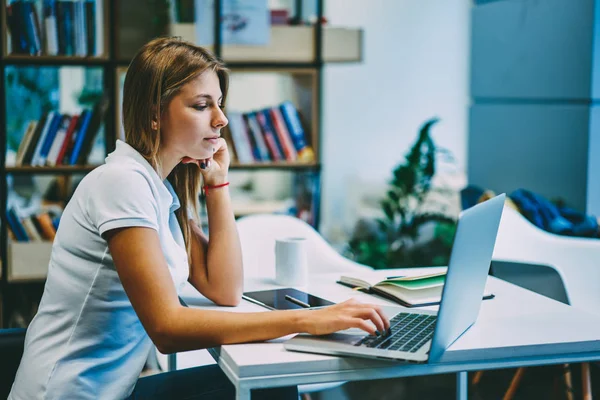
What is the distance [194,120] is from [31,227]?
7.42 ft

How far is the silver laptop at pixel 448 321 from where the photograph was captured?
135 cm

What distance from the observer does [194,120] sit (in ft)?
5.47

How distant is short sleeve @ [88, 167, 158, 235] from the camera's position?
4.79 ft

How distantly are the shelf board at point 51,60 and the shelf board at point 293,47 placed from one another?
0.39 metres

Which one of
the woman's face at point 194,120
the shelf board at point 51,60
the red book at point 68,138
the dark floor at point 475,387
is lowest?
the dark floor at point 475,387

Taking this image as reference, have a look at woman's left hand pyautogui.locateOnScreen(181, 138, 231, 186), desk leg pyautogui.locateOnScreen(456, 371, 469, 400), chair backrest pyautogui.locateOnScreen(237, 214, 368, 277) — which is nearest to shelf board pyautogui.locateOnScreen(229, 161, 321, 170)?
chair backrest pyautogui.locateOnScreen(237, 214, 368, 277)

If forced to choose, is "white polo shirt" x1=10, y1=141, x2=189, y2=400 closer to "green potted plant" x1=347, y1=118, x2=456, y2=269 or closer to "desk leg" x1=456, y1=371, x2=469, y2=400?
"desk leg" x1=456, y1=371, x2=469, y2=400

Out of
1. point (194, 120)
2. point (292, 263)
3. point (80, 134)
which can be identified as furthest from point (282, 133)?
point (194, 120)

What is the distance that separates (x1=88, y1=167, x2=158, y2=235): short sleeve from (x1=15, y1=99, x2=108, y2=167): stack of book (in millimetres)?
2265

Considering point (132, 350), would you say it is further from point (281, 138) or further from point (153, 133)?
point (281, 138)

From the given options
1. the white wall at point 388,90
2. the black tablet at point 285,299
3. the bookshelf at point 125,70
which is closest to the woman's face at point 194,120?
the black tablet at point 285,299

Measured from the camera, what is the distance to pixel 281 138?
3889 millimetres

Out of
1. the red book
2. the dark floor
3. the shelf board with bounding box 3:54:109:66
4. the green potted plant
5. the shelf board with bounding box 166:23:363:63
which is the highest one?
the shelf board with bounding box 166:23:363:63

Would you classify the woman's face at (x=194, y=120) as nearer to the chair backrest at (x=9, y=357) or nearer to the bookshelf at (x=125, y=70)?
the chair backrest at (x=9, y=357)
